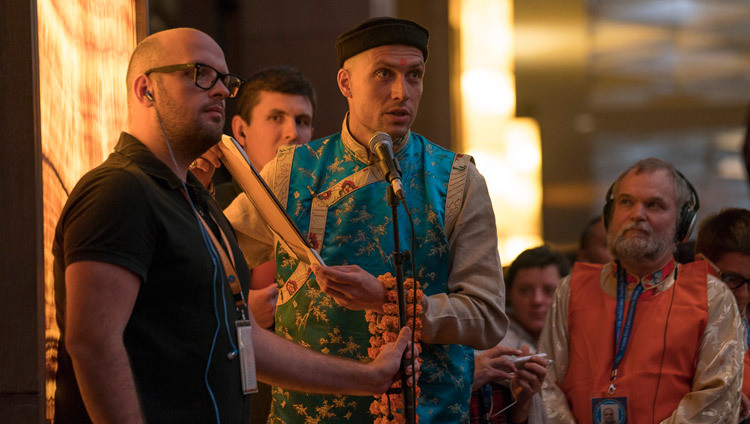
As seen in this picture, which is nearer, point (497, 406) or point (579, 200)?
point (497, 406)

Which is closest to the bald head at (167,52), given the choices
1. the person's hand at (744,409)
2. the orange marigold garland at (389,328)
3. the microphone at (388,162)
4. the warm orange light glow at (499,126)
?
the microphone at (388,162)

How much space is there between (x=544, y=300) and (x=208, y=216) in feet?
7.69

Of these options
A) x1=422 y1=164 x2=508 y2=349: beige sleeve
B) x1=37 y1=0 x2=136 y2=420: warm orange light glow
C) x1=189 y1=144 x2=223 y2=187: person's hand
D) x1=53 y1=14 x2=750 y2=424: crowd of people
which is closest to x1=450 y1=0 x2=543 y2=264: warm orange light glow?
x1=53 y1=14 x2=750 y2=424: crowd of people

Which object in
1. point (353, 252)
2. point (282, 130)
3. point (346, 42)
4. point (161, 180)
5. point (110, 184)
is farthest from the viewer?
point (282, 130)

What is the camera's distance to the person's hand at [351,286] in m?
2.28

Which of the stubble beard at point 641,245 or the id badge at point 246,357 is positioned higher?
the stubble beard at point 641,245

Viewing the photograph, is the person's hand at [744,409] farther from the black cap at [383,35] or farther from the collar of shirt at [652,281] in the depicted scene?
the black cap at [383,35]

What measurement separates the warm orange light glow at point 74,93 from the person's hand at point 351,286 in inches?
25.7

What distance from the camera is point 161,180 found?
1960mm

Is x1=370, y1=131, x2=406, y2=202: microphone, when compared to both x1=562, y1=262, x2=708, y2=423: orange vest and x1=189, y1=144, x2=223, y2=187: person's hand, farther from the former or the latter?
x1=562, y1=262, x2=708, y2=423: orange vest

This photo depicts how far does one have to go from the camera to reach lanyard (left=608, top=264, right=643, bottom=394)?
3412 mm

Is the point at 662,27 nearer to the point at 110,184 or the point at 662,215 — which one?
the point at 662,215

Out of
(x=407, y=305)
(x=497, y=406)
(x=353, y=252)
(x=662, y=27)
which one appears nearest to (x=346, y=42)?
(x=353, y=252)

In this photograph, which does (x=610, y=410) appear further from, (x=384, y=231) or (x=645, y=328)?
(x=384, y=231)
